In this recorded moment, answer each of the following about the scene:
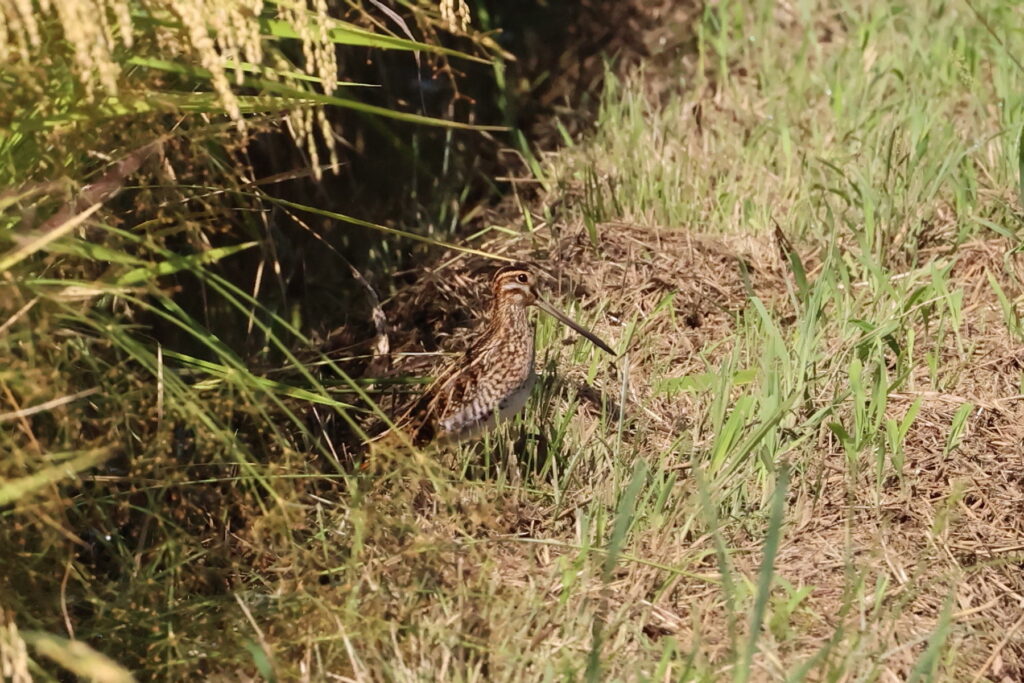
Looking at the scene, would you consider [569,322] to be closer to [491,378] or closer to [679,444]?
[491,378]

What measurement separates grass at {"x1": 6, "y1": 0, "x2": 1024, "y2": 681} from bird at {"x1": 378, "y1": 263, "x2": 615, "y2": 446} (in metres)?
0.10

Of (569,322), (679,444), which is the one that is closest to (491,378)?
(569,322)

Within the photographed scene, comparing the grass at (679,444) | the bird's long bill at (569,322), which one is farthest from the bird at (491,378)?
the grass at (679,444)

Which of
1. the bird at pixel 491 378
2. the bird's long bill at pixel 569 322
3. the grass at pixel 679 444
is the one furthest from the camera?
the bird's long bill at pixel 569 322

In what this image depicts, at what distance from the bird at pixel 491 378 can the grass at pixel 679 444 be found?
10 cm

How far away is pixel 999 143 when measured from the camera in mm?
5141

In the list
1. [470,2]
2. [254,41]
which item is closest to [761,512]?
[254,41]

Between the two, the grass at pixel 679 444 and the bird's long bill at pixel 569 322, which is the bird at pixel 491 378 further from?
the grass at pixel 679 444

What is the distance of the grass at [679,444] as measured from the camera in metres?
3.04

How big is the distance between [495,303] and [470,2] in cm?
194

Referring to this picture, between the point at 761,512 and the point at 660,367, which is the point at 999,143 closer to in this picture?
the point at 660,367

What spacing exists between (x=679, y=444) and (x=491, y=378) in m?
0.59

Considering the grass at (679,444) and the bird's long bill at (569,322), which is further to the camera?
the bird's long bill at (569,322)

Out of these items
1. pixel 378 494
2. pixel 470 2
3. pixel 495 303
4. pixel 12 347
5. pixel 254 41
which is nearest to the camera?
pixel 254 41
